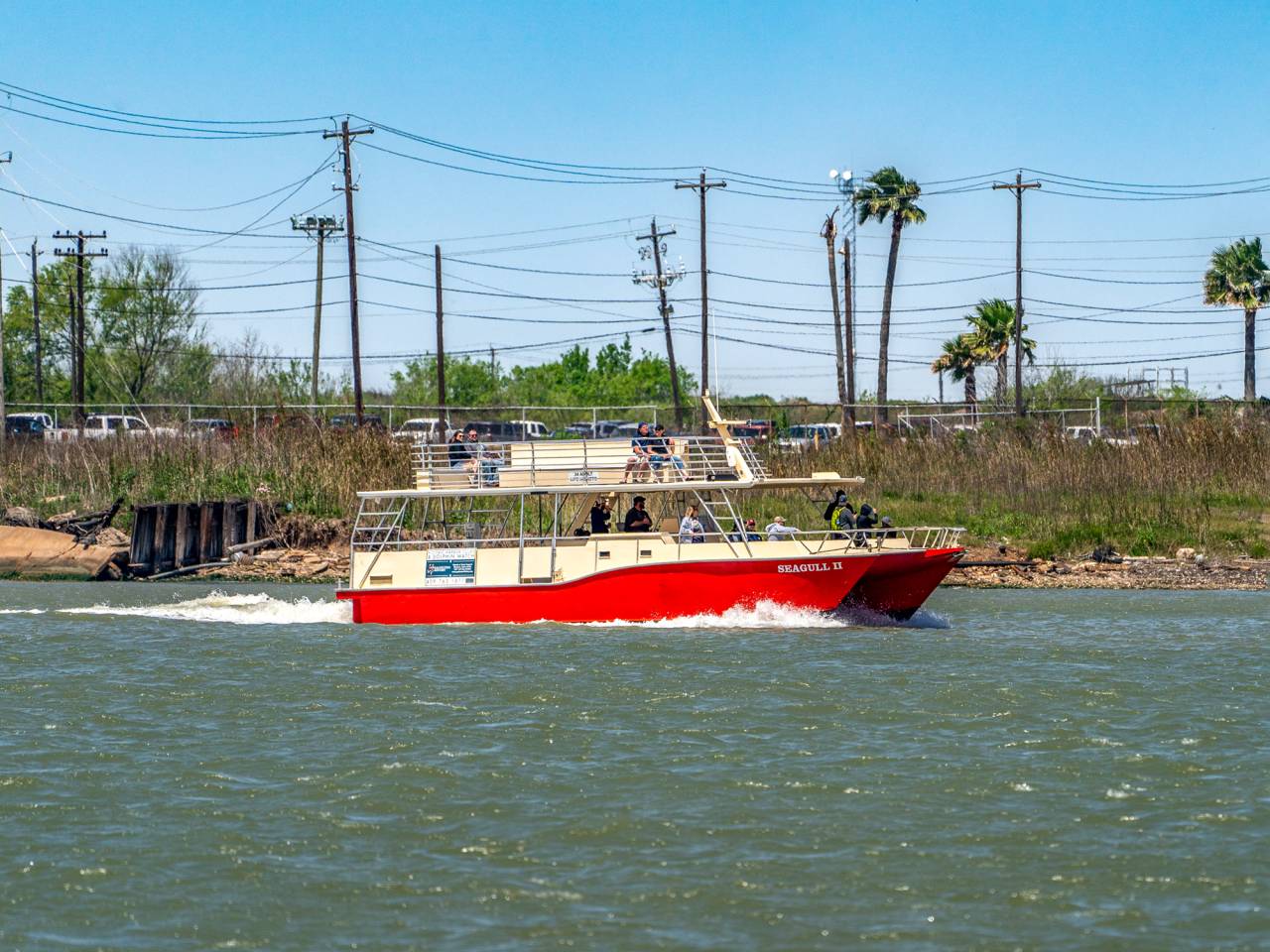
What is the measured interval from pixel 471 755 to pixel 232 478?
29.1 meters

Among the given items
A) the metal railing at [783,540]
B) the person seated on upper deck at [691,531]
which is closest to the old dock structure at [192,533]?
the metal railing at [783,540]

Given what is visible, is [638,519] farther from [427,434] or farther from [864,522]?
[427,434]

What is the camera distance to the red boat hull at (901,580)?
2550 centimetres

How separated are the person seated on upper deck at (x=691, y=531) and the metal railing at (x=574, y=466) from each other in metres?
0.85

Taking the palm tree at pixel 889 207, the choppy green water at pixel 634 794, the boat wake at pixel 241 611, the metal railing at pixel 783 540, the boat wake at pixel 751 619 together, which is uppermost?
the palm tree at pixel 889 207

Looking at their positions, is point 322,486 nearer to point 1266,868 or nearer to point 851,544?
point 851,544

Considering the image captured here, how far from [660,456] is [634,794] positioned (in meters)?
12.2

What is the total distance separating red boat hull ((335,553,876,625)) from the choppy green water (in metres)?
1.72

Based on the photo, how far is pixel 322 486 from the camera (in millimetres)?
42438

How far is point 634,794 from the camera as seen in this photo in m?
14.2

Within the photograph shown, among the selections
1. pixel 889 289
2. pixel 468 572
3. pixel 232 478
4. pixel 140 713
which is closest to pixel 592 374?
pixel 889 289

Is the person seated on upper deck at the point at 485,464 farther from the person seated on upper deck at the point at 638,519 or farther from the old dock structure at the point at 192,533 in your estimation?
the old dock structure at the point at 192,533

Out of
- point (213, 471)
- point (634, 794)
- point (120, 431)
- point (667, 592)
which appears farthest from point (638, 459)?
point (120, 431)

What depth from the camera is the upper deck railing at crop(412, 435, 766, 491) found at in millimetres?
26469
